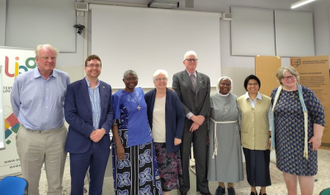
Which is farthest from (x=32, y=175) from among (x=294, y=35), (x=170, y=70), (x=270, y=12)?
(x=294, y=35)

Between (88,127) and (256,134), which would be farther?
(256,134)

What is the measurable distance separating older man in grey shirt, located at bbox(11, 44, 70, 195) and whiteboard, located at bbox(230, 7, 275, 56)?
4391 millimetres

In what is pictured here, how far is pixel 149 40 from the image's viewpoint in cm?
471

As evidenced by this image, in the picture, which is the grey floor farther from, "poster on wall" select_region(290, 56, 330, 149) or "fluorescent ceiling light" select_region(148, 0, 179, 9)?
"fluorescent ceiling light" select_region(148, 0, 179, 9)

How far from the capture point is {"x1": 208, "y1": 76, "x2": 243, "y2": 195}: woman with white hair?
2504 millimetres

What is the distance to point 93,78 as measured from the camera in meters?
2.02

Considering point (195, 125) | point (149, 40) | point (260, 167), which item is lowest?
point (260, 167)

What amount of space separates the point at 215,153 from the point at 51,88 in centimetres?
190

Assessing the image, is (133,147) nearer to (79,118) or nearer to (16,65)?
(79,118)

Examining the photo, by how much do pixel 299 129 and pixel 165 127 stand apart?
131cm

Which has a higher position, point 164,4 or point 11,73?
point 164,4

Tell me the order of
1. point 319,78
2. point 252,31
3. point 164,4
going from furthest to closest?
point 252,31 < point 319,78 < point 164,4

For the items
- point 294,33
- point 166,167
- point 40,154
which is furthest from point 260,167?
point 294,33

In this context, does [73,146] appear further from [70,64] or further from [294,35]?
[294,35]
